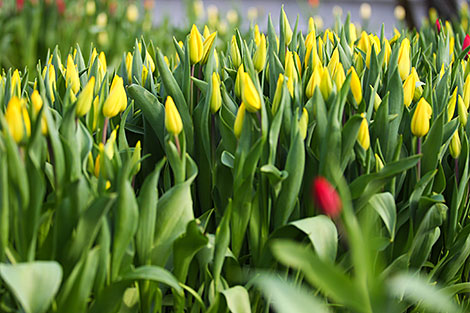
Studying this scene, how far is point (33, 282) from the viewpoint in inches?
34.3

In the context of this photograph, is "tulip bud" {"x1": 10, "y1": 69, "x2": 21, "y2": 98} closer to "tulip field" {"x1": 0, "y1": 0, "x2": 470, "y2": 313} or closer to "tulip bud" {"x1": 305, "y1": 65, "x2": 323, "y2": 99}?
"tulip field" {"x1": 0, "y1": 0, "x2": 470, "y2": 313}

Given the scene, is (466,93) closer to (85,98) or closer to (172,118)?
(172,118)

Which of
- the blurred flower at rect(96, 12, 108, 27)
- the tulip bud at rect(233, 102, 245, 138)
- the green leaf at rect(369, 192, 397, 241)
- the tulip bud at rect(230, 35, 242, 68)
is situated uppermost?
the tulip bud at rect(230, 35, 242, 68)

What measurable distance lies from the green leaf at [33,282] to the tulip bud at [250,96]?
18.6 inches

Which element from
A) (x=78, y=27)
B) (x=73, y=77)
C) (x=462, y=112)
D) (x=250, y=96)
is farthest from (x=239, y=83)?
(x=78, y=27)

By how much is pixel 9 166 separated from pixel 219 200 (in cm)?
47

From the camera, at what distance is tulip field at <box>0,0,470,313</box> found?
0.96 m

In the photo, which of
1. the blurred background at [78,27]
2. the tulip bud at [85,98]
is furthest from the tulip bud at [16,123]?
the blurred background at [78,27]

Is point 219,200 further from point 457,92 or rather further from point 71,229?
point 457,92

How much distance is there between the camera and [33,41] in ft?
13.1

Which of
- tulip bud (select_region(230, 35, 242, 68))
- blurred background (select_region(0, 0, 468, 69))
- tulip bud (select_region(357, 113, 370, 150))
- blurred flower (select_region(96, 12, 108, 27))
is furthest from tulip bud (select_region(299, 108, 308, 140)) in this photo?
blurred flower (select_region(96, 12, 108, 27))

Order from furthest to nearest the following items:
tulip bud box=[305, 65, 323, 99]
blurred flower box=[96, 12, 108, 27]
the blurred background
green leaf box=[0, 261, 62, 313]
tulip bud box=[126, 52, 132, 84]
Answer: blurred flower box=[96, 12, 108, 27] → the blurred background → tulip bud box=[126, 52, 132, 84] → tulip bud box=[305, 65, 323, 99] → green leaf box=[0, 261, 62, 313]

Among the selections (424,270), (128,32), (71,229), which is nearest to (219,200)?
(71,229)

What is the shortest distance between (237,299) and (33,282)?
39 cm
